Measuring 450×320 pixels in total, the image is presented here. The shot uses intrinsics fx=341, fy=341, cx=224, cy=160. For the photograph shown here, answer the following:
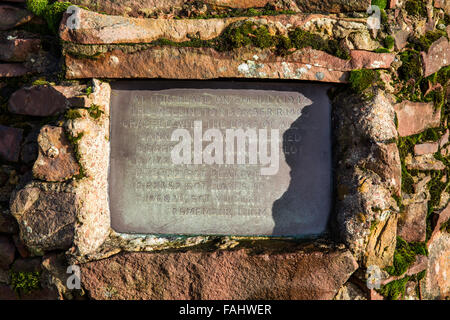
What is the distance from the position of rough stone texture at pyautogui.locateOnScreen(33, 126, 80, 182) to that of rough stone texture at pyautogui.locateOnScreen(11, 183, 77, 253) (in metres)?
0.08

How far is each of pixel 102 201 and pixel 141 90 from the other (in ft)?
3.07

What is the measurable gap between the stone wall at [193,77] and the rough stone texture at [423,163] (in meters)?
0.11

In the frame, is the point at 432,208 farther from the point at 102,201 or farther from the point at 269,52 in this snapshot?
the point at 102,201

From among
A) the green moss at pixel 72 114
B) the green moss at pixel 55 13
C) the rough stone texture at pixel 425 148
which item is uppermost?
the green moss at pixel 55 13

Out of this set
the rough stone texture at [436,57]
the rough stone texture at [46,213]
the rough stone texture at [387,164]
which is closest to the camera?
the rough stone texture at [46,213]

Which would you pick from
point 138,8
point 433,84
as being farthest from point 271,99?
point 433,84

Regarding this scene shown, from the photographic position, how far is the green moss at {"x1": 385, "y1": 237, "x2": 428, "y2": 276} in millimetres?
2684

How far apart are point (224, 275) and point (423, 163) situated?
199cm

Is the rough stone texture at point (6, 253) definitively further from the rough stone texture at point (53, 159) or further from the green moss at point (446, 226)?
the green moss at point (446, 226)

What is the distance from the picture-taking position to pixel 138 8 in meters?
2.72

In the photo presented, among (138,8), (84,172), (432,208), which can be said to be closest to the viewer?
(84,172)

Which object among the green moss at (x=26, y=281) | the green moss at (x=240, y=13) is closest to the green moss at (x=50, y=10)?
the green moss at (x=240, y=13)

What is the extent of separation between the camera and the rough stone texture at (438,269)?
3.07 metres

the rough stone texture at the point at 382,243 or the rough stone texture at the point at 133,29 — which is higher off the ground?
the rough stone texture at the point at 133,29
